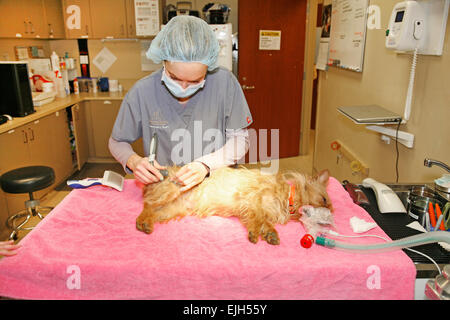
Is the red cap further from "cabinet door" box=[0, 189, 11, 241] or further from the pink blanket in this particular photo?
"cabinet door" box=[0, 189, 11, 241]

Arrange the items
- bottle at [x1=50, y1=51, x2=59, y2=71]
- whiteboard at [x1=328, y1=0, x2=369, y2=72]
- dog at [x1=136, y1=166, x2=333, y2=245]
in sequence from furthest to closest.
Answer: bottle at [x1=50, y1=51, x2=59, y2=71], whiteboard at [x1=328, y1=0, x2=369, y2=72], dog at [x1=136, y1=166, x2=333, y2=245]

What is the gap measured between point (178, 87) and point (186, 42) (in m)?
0.24

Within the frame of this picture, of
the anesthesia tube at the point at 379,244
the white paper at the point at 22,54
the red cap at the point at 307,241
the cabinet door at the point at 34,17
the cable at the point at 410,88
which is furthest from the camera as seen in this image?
the white paper at the point at 22,54

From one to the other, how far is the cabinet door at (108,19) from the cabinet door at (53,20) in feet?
1.55

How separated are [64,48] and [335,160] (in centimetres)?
448

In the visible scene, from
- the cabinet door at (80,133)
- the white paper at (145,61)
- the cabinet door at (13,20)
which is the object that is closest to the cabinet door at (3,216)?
the cabinet door at (80,133)

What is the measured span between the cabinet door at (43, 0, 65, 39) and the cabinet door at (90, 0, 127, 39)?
18.7 inches

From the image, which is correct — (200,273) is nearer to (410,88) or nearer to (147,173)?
(147,173)

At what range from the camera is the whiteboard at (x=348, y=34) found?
3006 millimetres

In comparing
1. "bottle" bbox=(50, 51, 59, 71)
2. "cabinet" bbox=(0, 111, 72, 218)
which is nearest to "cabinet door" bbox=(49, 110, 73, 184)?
"cabinet" bbox=(0, 111, 72, 218)

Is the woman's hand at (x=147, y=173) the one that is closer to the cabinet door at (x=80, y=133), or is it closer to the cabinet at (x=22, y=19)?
the cabinet door at (x=80, y=133)

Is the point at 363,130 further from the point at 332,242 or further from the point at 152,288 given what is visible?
the point at 152,288

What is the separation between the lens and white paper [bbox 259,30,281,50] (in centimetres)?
491

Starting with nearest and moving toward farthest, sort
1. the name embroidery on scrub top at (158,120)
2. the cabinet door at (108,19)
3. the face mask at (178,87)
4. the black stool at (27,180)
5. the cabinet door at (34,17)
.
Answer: the face mask at (178,87) → the name embroidery on scrub top at (158,120) → the black stool at (27,180) → the cabinet door at (34,17) → the cabinet door at (108,19)
